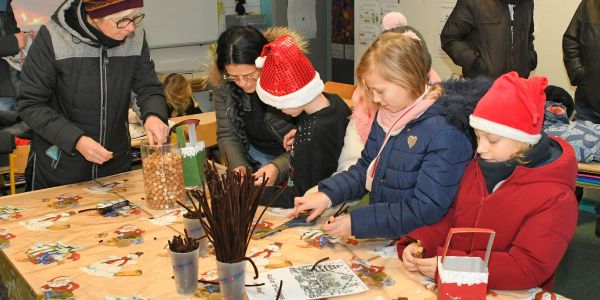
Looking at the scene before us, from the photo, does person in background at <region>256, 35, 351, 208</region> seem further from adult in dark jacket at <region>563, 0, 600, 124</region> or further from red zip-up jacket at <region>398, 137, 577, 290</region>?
adult in dark jacket at <region>563, 0, 600, 124</region>

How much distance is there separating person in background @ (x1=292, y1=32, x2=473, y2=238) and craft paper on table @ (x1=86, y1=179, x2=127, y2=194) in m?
1.09

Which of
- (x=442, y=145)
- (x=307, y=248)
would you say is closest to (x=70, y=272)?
(x=307, y=248)

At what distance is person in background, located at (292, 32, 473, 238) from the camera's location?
Answer: 175cm

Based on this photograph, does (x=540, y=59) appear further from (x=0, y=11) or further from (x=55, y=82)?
(x=0, y=11)

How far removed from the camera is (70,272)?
175cm

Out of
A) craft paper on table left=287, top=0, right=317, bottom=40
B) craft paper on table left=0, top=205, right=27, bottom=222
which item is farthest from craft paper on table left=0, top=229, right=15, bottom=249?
craft paper on table left=287, top=0, right=317, bottom=40

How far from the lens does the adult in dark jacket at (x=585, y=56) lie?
154 inches

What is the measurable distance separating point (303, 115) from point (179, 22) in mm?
4888

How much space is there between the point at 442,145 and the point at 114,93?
1.43 metres

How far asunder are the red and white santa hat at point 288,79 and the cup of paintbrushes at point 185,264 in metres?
0.76

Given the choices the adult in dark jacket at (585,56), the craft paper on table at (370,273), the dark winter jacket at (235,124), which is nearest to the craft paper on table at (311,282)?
the craft paper on table at (370,273)

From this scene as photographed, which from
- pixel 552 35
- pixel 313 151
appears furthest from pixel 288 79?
pixel 552 35

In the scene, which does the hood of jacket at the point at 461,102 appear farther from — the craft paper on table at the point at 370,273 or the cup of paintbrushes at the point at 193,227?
the cup of paintbrushes at the point at 193,227

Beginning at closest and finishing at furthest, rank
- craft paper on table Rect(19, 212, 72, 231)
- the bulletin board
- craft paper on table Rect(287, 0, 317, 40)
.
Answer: craft paper on table Rect(19, 212, 72, 231)
the bulletin board
craft paper on table Rect(287, 0, 317, 40)
